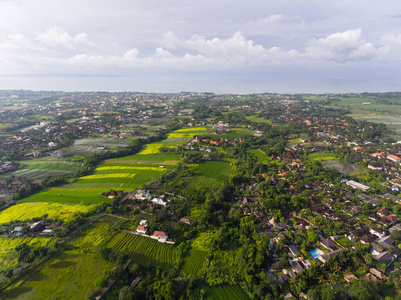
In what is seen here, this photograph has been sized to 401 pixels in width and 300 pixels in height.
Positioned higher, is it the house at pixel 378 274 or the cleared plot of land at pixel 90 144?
the cleared plot of land at pixel 90 144

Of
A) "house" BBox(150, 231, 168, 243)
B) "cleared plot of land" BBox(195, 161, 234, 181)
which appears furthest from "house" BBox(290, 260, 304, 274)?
"cleared plot of land" BBox(195, 161, 234, 181)

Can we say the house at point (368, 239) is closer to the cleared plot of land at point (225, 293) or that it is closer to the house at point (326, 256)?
the house at point (326, 256)

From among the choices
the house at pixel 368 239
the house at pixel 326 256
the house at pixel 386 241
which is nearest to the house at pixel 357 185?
the house at pixel 386 241

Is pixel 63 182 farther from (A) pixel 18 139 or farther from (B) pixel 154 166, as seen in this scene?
(A) pixel 18 139

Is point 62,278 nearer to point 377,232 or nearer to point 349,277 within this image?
point 349,277

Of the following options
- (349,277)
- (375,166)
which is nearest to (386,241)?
(349,277)

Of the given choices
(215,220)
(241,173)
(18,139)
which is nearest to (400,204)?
(241,173)
